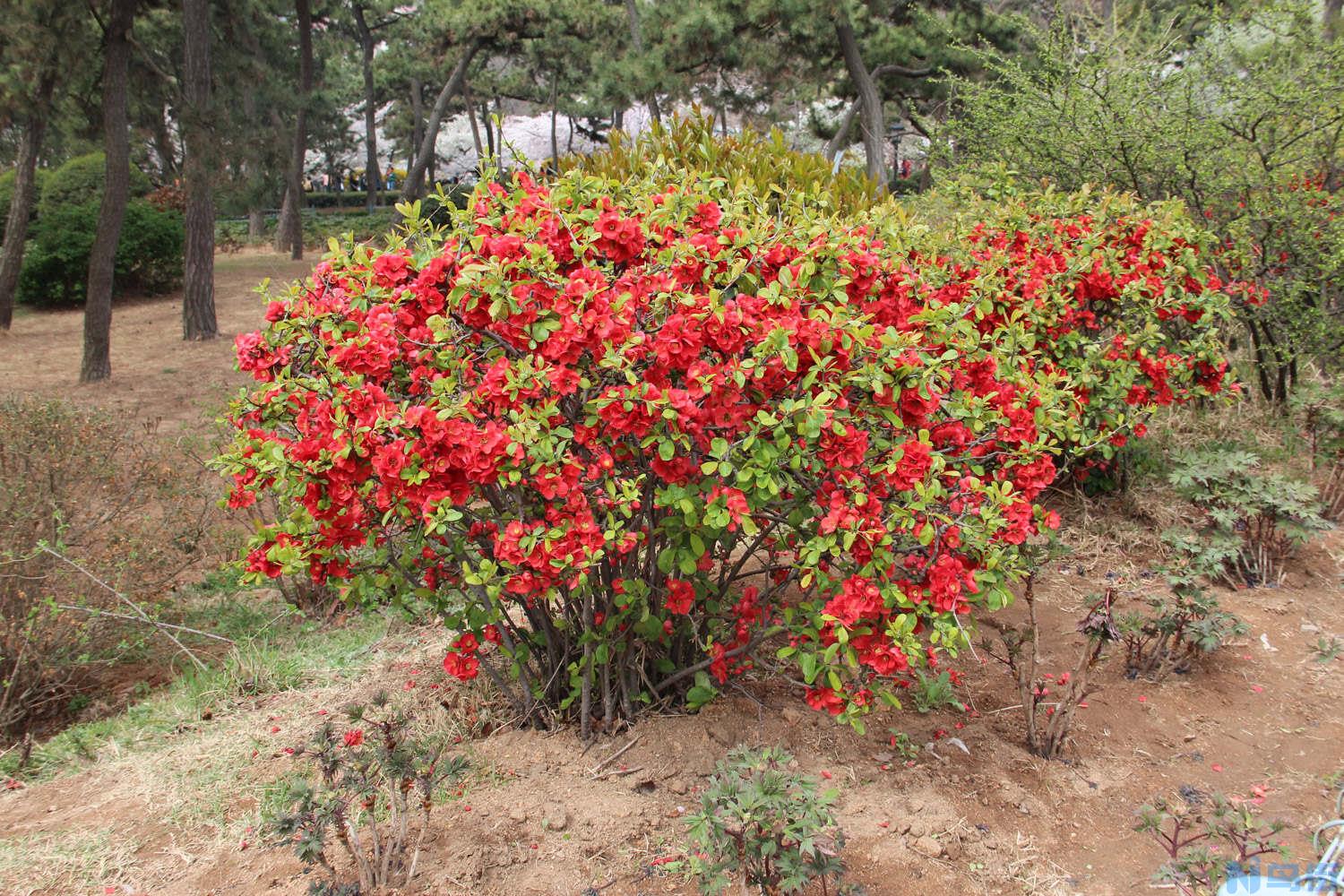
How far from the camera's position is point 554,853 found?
7.96 feet

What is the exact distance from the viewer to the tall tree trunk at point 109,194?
9.02m

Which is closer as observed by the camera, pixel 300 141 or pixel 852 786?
pixel 852 786

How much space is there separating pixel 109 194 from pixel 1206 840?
10076mm

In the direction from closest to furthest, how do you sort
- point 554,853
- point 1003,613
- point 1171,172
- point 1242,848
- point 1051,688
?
point 1242,848 < point 554,853 < point 1051,688 < point 1003,613 < point 1171,172

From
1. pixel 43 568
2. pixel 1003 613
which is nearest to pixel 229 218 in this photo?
pixel 43 568

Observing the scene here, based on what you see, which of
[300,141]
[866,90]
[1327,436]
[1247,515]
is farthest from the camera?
[300,141]

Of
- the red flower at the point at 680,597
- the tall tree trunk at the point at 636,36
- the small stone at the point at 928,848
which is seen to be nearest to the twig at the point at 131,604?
the red flower at the point at 680,597

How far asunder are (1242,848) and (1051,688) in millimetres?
1254

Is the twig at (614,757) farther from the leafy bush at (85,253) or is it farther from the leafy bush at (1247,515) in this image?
the leafy bush at (85,253)

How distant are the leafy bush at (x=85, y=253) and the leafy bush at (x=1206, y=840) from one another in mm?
14235

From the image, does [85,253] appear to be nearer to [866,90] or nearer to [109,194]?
[109,194]

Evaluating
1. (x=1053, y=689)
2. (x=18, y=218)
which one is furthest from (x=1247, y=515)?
(x=18, y=218)

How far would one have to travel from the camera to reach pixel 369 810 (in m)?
2.26

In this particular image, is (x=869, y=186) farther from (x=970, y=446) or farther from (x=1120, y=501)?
(x=970, y=446)
